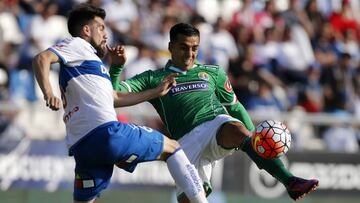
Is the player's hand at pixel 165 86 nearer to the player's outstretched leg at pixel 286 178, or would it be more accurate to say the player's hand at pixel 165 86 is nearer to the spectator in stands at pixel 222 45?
the player's outstretched leg at pixel 286 178

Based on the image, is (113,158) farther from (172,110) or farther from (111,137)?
(172,110)

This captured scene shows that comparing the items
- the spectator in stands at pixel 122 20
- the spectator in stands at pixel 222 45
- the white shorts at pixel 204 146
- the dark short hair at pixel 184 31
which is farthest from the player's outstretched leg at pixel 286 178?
the spectator in stands at pixel 122 20

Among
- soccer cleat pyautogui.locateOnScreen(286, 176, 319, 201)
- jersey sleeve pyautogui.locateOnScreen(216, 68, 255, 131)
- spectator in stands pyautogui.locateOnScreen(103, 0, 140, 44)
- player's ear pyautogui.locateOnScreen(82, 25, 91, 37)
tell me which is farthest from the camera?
spectator in stands pyautogui.locateOnScreen(103, 0, 140, 44)

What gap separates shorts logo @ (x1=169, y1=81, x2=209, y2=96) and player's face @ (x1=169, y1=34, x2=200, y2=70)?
0.76ft

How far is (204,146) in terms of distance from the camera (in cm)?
1059

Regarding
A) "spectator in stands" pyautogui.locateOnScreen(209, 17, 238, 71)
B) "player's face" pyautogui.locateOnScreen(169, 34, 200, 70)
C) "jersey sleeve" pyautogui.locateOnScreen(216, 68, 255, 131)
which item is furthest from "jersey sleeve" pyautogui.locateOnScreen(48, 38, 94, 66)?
"spectator in stands" pyautogui.locateOnScreen(209, 17, 238, 71)

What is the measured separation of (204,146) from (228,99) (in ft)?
2.14

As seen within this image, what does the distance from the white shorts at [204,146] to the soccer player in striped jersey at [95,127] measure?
4.03 ft

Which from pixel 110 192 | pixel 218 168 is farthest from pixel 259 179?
pixel 110 192

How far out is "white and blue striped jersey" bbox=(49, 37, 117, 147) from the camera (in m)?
8.86

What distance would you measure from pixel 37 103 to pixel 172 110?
5795mm

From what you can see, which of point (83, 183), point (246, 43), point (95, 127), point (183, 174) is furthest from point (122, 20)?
point (95, 127)

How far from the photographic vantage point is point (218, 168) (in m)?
16.4

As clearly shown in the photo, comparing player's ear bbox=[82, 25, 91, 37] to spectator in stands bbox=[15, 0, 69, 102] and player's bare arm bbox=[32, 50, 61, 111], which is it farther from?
spectator in stands bbox=[15, 0, 69, 102]
